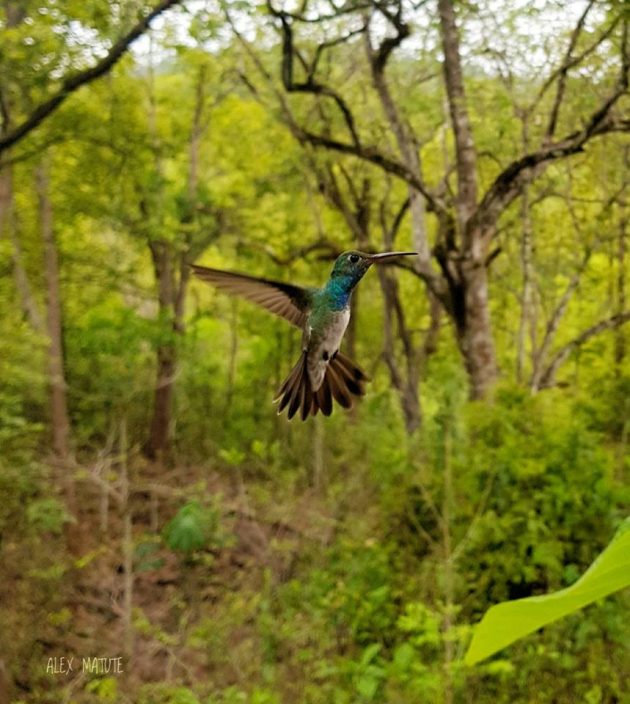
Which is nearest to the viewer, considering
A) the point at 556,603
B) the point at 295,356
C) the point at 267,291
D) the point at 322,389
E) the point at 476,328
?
the point at 556,603

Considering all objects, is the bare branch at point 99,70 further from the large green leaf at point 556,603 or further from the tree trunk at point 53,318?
the tree trunk at point 53,318

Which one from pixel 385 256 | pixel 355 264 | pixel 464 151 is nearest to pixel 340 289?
pixel 355 264

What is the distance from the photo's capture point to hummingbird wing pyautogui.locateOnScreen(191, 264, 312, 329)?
105 centimetres

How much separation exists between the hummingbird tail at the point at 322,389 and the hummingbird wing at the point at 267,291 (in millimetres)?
139

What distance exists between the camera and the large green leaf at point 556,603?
1.15 ft

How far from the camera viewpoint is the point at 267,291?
1.24 meters

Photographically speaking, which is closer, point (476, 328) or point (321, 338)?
point (321, 338)

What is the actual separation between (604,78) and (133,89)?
512 centimetres

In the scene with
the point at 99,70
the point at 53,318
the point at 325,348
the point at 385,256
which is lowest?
the point at 325,348

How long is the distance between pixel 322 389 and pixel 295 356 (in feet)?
12.4

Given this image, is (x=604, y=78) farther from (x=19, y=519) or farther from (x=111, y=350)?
(x=19, y=519)

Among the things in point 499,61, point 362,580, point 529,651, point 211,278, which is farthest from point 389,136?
point 211,278

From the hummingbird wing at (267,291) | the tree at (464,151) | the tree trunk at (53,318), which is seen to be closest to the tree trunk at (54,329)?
the tree trunk at (53,318)

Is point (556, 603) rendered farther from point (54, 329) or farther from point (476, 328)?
point (54, 329)
